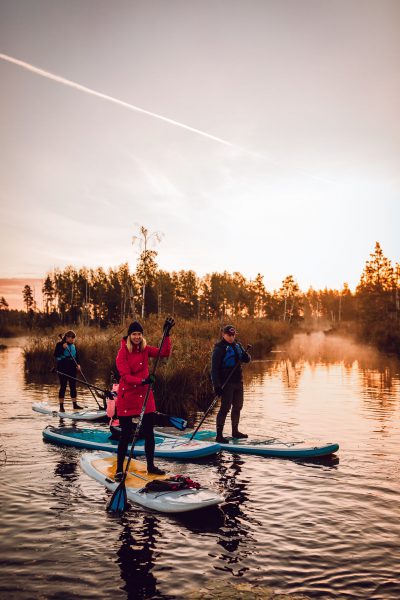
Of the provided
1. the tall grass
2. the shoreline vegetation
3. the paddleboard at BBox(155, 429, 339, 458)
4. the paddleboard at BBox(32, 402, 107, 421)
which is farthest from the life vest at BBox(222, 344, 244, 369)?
the shoreline vegetation

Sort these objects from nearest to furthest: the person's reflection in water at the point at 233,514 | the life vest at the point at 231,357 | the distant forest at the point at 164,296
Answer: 1. the person's reflection in water at the point at 233,514
2. the life vest at the point at 231,357
3. the distant forest at the point at 164,296

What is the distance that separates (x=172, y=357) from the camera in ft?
48.5

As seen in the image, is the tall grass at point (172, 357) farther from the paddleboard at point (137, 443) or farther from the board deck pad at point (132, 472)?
the board deck pad at point (132, 472)

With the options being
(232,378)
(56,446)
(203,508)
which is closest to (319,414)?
(232,378)

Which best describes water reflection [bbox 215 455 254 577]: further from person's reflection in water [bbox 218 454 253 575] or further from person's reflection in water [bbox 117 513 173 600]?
person's reflection in water [bbox 117 513 173 600]

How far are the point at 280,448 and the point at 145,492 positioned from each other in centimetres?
344

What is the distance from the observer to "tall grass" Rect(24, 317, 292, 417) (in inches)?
552

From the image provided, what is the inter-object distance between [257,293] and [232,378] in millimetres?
93510

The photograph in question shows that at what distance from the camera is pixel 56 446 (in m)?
10.3

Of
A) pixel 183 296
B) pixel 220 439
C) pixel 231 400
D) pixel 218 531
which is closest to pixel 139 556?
pixel 218 531

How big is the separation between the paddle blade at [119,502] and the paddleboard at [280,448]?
3.46 meters

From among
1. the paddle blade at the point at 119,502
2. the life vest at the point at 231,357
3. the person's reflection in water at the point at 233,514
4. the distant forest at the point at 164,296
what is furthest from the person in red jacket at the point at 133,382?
the distant forest at the point at 164,296

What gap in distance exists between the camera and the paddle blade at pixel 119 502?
21.6ft

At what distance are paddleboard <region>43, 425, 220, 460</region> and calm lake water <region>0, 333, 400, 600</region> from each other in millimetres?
264
